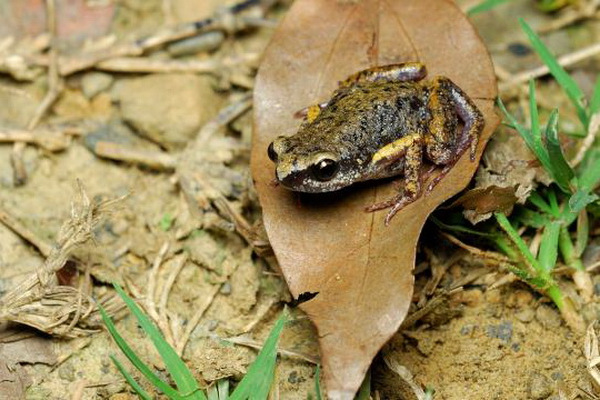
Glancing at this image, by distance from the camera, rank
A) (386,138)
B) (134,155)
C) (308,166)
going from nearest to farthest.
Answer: (308,166), (386,138), (134,155)

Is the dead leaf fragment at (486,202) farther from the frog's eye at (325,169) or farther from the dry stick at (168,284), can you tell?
the dry stick at (168,284)

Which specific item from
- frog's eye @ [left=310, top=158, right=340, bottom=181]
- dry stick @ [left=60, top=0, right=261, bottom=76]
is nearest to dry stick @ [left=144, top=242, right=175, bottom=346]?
frog's eye @ [left=310, top=158, right=340, bottom=181]

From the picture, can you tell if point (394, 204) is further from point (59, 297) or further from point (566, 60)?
point (566, 60)

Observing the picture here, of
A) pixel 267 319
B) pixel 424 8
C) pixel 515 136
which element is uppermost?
pixel 424 8

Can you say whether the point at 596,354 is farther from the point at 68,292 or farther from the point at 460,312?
the point at 68,292

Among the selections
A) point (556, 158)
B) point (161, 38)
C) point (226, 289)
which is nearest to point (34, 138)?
point (161, 38)

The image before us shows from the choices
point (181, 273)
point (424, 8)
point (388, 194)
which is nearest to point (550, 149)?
point (388, 194)

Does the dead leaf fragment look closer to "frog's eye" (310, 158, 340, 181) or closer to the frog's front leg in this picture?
the frog's front leg
